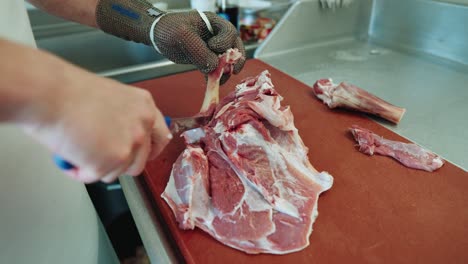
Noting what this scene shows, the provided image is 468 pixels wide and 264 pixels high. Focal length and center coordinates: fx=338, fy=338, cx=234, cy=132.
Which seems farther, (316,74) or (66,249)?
(316,74)

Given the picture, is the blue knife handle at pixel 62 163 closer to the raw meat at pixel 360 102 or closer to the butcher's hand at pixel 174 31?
the butcher's hand at pixel 174 31

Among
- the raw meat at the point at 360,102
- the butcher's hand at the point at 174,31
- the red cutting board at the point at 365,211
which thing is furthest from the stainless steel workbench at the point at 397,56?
the butcher's hand at the point at 174,31

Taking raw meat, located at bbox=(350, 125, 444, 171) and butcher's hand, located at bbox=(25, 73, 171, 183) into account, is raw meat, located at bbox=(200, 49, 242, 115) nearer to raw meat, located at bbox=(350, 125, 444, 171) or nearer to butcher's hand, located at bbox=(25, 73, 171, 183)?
raw meat, located at bbox=(350, 125, 444, 171)

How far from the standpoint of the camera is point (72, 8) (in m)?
1.13

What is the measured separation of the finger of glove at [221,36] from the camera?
1124 millimetres

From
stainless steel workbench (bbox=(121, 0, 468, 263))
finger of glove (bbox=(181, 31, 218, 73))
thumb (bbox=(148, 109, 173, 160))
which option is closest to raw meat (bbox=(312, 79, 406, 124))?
stainless steel workbench (bbox=(121, 0, 468, 263))

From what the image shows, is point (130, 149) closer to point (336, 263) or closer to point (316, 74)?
point (336, 263)

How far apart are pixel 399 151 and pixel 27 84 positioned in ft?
3.38

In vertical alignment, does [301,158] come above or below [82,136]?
below

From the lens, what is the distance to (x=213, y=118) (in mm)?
1068

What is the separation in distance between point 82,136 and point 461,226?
0.90 meters

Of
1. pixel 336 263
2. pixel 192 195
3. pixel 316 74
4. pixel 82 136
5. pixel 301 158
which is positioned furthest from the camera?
pixel 316 74

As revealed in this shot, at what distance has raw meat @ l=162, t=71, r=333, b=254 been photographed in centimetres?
82

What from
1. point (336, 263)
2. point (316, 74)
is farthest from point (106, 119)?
point (316, 74)
